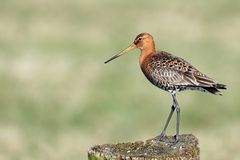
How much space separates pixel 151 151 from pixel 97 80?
12.1m

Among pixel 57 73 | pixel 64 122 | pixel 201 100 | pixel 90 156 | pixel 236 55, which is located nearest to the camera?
pixel 90 156

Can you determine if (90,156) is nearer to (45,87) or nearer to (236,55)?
(45,87)

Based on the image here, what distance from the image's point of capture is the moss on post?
8852 millimetres

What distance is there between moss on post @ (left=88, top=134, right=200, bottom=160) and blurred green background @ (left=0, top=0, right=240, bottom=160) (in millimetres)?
5343

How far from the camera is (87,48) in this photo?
966 inches

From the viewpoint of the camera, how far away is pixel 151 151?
30.6 feet

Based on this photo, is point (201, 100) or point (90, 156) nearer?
point (90, 156)

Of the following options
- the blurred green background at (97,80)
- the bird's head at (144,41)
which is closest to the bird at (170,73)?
the bird's head at (144,41)

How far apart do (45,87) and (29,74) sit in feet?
2.81

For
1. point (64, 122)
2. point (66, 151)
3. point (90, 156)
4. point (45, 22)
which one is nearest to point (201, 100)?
point (64, 122)

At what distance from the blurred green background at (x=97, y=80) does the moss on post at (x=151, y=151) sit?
5.34m

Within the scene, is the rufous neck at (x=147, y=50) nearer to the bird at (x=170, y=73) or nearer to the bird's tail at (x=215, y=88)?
the bird at (x=170, y=73)

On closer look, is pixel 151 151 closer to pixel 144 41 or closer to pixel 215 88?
pixel 215 88

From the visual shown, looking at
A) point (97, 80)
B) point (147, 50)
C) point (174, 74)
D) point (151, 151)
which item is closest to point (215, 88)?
point (174, 74)
